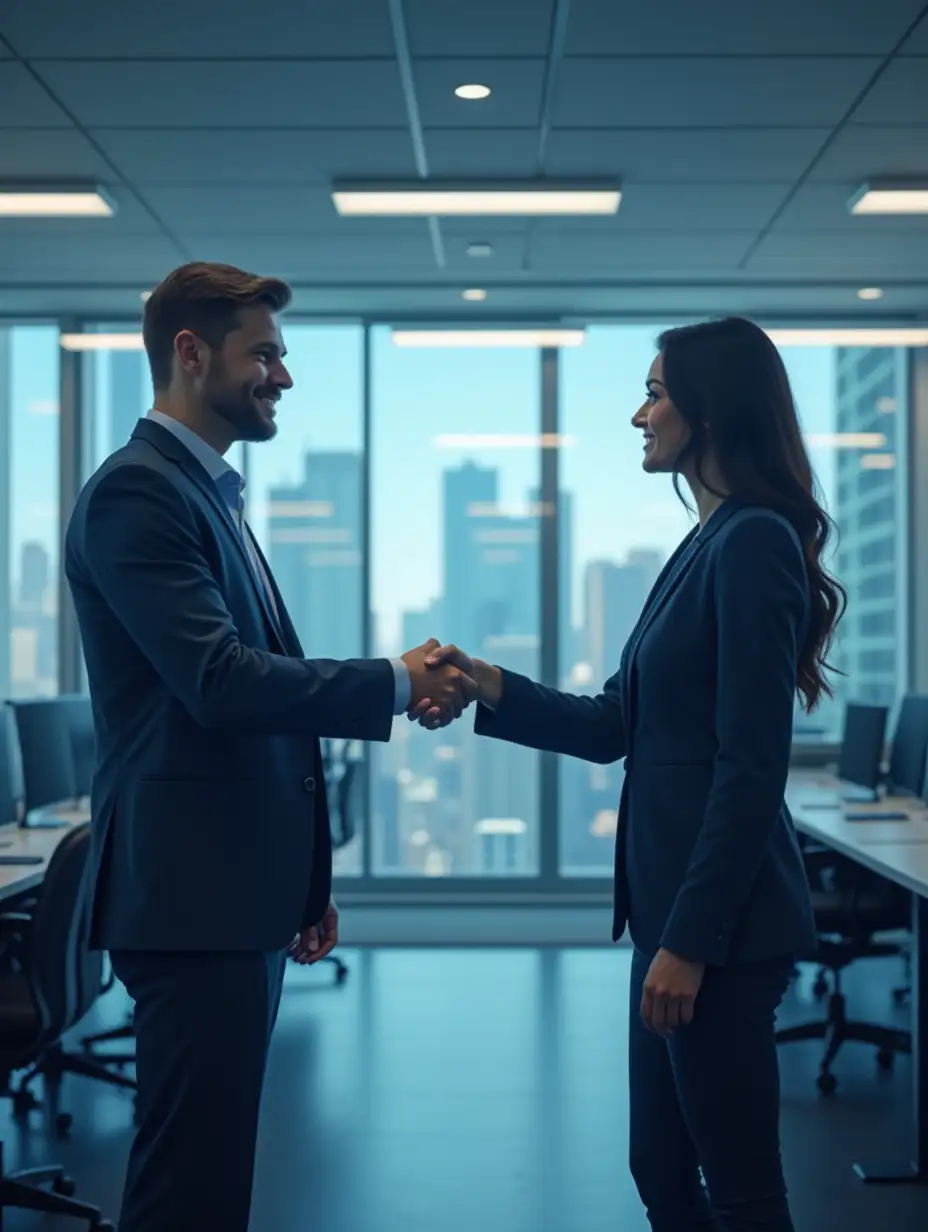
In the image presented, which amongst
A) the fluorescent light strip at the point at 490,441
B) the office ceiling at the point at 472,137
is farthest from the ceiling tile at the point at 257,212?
the fluorescent light strip at the point at 490,441

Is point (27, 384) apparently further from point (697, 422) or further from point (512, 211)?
point (697, 422)

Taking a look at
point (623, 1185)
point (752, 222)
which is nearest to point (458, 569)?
point (752, 222)

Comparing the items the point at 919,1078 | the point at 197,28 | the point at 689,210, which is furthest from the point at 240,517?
the point at 689,210

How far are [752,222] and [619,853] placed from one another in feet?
13.5

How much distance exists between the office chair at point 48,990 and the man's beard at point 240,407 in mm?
1530

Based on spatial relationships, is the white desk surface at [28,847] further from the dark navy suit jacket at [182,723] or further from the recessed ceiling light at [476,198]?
the recessed ceiling light at [476,198]

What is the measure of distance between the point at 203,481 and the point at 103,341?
4.83 metres

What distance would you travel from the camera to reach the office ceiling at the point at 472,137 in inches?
146

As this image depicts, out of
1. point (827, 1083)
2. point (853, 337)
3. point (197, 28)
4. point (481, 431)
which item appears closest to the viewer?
point (197, 28)

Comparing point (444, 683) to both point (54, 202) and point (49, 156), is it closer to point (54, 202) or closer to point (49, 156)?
point (49, 156)

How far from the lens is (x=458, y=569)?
705 cm

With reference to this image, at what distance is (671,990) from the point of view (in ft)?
5.49

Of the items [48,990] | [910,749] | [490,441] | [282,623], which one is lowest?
[48,990]

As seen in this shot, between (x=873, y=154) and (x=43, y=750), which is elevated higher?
(x=873, y=154)
